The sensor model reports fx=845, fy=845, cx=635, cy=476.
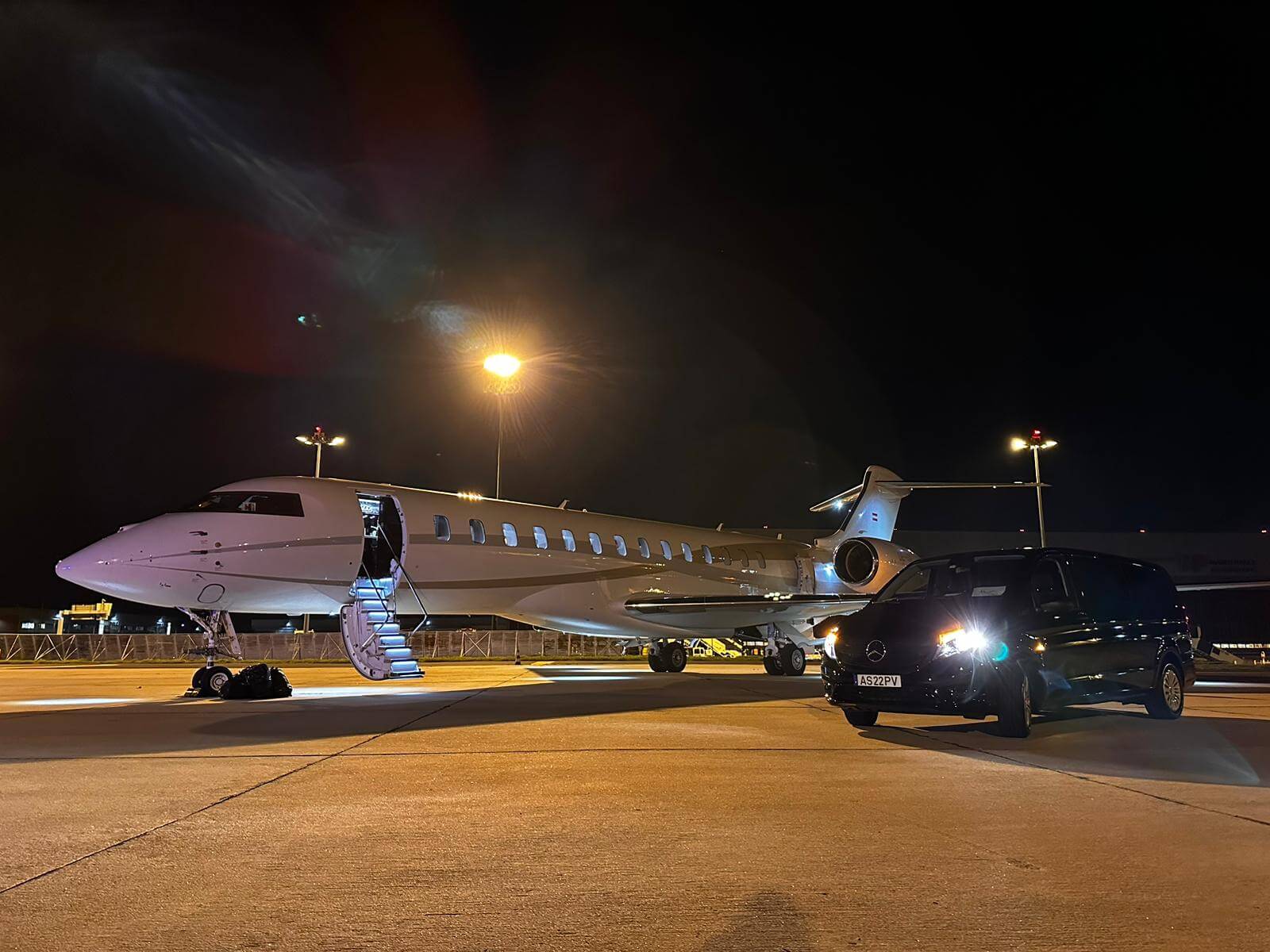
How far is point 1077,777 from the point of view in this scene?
6.11m

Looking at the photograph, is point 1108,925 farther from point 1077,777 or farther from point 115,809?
point 115,809

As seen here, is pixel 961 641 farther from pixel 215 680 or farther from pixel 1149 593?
pixel 215 680

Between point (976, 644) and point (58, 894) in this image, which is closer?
point (58, 894)

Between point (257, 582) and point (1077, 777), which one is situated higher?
point (257, 582)

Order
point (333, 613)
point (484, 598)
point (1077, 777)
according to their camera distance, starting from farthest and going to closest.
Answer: point (484, 598) < point (333, 613) < point (1077, 777)

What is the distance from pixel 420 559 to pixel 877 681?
29.9 ft

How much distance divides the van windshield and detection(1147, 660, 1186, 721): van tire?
261 centimetres

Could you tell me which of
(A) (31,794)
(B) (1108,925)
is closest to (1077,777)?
(B) (1108,925)

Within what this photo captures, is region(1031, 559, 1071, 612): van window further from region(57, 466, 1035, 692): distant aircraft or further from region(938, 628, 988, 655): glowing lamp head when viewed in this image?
region(57, 466, 1035, 692): distant aircraft

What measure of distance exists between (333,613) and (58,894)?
11.9 metres

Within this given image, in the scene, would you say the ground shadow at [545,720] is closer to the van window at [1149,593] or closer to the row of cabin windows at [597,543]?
the van window at [1149,593]

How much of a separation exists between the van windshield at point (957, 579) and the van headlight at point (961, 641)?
1.96 feet

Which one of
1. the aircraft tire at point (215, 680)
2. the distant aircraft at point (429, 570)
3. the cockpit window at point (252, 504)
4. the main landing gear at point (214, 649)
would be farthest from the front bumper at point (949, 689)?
the aircraft tire at point (215, 680)

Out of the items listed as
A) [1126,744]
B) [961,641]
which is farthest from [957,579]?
[1126,744]
